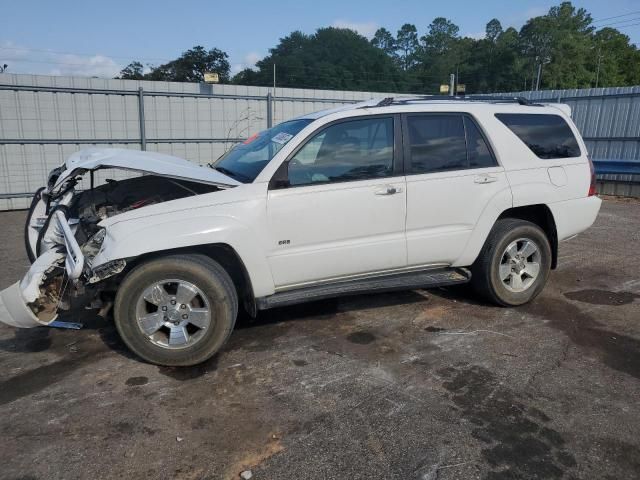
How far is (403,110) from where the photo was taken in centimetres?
451

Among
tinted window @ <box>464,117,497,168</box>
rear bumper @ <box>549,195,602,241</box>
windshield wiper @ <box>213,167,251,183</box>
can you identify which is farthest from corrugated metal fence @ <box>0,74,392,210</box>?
→ rear bumper @ <box>549,195,602,241</box>

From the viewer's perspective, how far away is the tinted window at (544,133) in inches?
195

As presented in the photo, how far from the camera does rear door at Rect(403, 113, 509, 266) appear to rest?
4.43 m

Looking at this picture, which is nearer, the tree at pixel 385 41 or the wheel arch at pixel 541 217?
the wheel arch at pixel 541 217

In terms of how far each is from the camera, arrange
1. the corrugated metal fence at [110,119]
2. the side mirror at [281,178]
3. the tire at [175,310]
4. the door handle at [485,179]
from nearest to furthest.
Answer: the tire at [175,310] < the side mirror at [281,178] < the door handle at [485,179] < the corrugated metal fence at [110,119]

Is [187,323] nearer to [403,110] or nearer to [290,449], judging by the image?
[290,449]

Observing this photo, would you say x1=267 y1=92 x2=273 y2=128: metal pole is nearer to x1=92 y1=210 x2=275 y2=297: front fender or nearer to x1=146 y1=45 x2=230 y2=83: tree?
x1=92 y1=210 x2=275 y2=297: front fender

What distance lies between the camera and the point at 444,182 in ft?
14.8

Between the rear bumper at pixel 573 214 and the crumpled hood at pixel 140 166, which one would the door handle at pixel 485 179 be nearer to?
A: the rear bumper at pixel 573 214

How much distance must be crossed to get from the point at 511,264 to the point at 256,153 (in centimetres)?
265

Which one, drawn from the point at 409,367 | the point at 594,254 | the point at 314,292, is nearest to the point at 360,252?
the point at 314,292

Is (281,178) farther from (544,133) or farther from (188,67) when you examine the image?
(188,67)

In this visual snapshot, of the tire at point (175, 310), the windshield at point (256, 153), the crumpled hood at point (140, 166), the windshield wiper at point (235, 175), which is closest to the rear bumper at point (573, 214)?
the windshield at point (256, 153)

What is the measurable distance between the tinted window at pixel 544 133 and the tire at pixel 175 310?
312 centimetres
